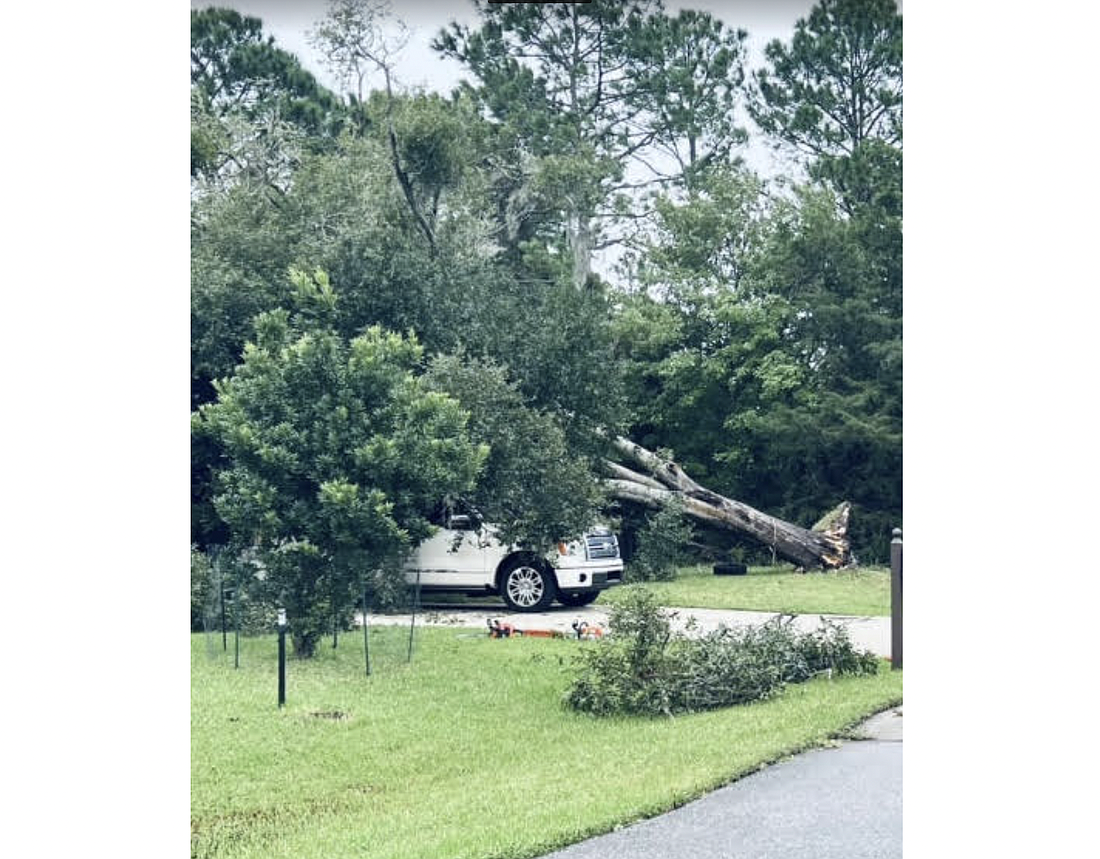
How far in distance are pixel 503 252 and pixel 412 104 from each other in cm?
68

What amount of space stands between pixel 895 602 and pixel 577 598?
1242 mm

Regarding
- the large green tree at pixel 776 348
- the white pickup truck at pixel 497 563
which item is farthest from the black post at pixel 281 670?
the large green tree at pixel 776 348

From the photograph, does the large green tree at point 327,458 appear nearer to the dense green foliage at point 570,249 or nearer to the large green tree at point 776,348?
the dense green foliage at point 570,249

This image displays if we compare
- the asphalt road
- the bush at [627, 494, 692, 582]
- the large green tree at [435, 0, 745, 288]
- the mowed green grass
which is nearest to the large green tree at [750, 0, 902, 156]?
the large green tree at [435, 0, 745, 288]

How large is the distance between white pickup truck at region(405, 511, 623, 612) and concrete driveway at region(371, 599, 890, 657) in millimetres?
61

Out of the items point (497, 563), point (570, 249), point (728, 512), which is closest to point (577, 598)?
point (497, 563)

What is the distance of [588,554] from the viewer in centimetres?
548

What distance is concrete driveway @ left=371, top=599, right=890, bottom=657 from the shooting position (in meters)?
5.46

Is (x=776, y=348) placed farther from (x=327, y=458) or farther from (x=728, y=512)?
(x=327, y=458)

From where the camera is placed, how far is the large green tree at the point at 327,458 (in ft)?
17.8

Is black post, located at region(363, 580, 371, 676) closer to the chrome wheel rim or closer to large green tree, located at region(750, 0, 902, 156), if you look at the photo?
the chrome wheel rim
